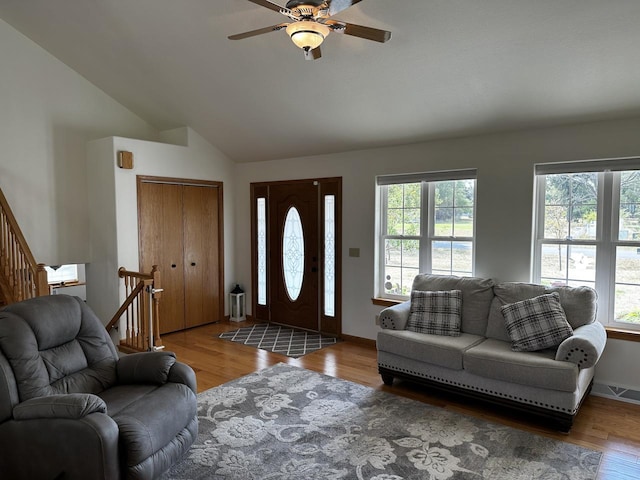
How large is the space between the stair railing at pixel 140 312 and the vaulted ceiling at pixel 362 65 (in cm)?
207

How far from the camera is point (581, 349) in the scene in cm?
Result: 314

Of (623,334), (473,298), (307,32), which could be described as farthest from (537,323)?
(307,32)

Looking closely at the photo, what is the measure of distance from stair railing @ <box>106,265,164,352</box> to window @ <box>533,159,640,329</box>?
3.80 meters

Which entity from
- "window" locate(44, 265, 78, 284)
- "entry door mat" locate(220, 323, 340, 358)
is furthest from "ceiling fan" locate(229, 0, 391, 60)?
A: "window" locate(44, 265, 78, 284)

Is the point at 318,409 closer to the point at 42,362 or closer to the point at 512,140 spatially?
the point at 42,362

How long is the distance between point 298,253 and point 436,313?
2335 millimetres

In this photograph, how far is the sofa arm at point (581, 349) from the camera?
312 cm

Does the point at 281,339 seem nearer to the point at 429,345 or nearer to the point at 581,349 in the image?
the point at 429,345

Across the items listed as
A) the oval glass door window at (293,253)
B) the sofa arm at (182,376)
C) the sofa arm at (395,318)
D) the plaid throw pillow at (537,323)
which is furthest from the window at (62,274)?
the plaid throw pillow at (537,323)

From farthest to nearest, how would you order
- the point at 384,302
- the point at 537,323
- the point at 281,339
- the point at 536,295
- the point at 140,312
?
the point at 281,339 < the point at 384,302 < the point at 140,312 < the point at 536,295 < the point at 537,323

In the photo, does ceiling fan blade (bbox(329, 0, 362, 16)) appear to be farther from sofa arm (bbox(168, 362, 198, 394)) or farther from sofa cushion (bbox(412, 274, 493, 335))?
sofa cushion (bbox(412, 274, 493, 335))

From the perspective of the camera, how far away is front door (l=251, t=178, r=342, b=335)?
5586 millimetres

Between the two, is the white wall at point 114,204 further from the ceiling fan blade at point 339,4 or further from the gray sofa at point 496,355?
the ceiling fan blade at point 339,4

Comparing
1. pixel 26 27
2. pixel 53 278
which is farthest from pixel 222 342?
pixel 26 27
